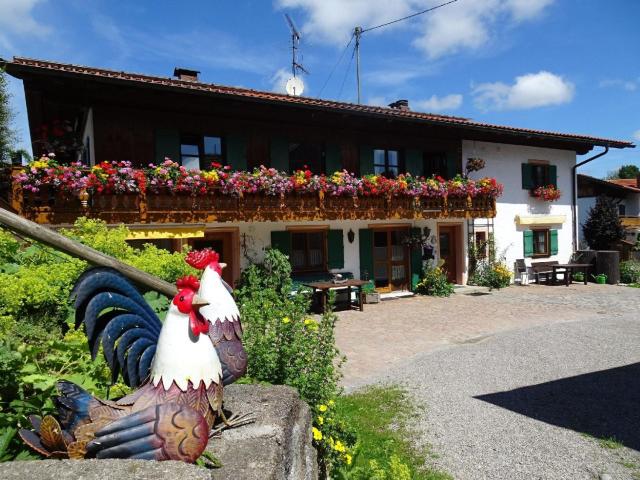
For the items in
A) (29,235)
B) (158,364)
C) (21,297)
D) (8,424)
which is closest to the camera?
(29,235)

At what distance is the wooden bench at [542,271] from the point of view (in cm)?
1712

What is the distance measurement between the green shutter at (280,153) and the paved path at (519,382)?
504 cm

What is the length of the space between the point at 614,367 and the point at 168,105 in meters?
11.1

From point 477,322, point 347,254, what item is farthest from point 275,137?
point 477,322

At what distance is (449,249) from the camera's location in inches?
654

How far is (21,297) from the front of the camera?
3.87m

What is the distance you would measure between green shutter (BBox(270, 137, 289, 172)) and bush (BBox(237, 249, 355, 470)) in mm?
8691

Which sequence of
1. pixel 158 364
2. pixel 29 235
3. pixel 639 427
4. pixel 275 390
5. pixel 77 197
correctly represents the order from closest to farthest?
pixel 29 235 < pixel 158 364 < pixel 275 390 < pixel 639 427 < pixel 77 197

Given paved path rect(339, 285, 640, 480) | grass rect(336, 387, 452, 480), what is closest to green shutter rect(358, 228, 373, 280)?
paved path rect(339, 285, 640, 480)

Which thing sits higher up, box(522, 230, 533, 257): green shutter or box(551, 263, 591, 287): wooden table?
box(522, 230, 533, 257): green shutter

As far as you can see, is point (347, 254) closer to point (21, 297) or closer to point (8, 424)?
point (21, 297)

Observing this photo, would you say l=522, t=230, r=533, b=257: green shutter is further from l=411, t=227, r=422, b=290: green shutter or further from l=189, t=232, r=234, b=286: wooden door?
l=189, t=232, r=234, b=286: wooden door

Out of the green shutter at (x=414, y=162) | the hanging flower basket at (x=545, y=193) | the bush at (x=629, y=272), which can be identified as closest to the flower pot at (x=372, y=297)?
the green shutter at (x=414, y=162)

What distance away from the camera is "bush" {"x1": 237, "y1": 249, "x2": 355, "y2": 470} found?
12.2 feet
